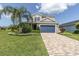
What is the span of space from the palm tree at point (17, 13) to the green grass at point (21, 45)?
404 millimetres

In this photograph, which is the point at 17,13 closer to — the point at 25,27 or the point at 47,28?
the point at 25,27

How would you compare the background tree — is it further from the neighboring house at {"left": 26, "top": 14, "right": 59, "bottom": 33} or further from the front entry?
the front entry

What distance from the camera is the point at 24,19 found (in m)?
4.67

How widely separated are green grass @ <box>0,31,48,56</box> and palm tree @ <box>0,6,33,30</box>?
0.40 metres

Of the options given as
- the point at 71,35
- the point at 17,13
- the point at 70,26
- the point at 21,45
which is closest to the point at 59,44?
the point at 71,35

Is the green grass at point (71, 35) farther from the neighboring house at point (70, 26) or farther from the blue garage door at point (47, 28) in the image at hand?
the blue garage door at point (47, 28)

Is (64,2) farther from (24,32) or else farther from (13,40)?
(13,40)

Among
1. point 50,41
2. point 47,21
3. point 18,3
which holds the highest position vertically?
point 18,3

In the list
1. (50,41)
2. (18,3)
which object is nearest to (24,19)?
(18,3)

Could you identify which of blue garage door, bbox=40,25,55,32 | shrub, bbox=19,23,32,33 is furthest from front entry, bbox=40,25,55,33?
shrub, bbox=19,23,32,33

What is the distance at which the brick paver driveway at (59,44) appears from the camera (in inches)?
174

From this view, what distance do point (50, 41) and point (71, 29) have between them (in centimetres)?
56

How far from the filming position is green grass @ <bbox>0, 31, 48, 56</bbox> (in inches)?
174

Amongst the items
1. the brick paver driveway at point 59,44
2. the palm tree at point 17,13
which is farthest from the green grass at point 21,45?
the palm tree at point 17,13
